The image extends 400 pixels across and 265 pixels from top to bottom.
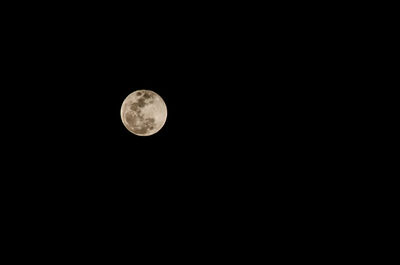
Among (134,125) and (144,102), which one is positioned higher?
(144,102)

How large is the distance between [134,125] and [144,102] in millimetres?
300

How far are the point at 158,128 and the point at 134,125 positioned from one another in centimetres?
28

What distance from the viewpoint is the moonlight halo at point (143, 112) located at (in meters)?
2.50

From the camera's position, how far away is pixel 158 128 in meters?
2.61

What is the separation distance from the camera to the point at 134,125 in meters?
2.54

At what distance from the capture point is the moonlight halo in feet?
8.19

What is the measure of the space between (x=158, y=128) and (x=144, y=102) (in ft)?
1.15

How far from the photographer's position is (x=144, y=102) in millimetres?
2490

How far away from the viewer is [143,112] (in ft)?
8.18

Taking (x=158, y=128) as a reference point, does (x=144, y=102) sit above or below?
above
